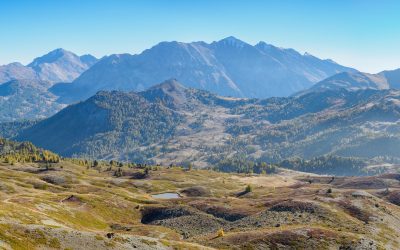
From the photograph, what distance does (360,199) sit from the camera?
139500mm

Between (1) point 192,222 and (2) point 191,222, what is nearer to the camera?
(1) point 192,222

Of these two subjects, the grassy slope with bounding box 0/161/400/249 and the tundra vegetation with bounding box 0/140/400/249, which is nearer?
the grassy slope with bounding box 0/161/400/249

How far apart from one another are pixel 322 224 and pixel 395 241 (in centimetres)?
1924

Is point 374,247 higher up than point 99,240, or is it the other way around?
point 99,240

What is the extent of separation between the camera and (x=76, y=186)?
194 m

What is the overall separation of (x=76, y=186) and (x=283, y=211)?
108523mm

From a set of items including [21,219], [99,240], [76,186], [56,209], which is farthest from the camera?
[76,186]

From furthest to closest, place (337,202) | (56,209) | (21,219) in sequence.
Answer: (337,202) < (56,209) < (21,219)

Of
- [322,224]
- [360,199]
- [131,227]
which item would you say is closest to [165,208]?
[131,227]

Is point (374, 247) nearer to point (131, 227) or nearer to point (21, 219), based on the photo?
point (131, 227)

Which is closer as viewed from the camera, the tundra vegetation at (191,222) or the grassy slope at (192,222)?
the grassy slope at (192,222)

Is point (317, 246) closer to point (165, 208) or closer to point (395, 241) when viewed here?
point (395, 241)

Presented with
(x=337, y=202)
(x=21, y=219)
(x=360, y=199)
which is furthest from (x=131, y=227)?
(x=360, y=199)

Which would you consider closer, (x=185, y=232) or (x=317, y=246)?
(x=317, y=246)
